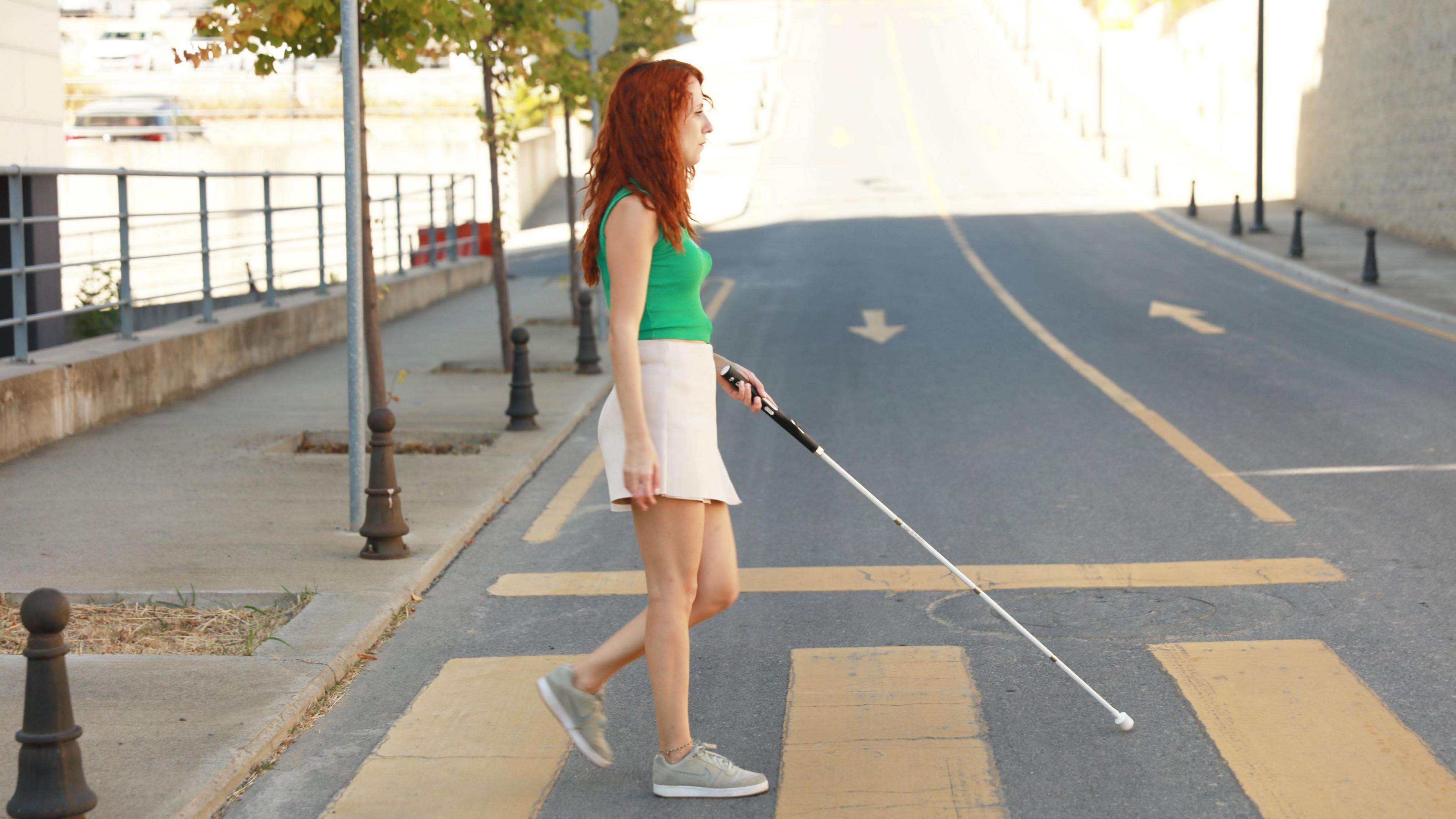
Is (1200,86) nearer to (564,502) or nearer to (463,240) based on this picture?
(463,240)

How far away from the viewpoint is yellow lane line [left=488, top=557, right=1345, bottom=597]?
632cm

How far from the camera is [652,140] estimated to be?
3947mm

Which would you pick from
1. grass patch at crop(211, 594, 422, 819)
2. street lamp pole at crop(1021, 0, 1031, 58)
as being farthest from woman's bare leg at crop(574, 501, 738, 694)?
street lamp pole at crop(1021, 0, 1031, 58)

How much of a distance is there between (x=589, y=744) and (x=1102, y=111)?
4949 cm

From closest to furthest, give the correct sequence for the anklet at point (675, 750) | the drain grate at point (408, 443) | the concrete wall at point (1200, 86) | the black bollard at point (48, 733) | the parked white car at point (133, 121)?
the black bollard at point (48, 733) < the anklet at point (675, 750) < the drain grate at point (408, 443) < the concrete wall at point (1200, 86) < the parked white car at point (133, 121)

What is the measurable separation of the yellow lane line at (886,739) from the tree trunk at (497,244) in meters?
8.64

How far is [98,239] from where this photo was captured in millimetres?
36219

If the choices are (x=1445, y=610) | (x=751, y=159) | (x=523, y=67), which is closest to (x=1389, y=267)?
(x=523, y=67)

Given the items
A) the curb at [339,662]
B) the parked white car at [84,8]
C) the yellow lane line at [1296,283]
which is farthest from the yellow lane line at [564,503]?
the parked white car at [84,8]

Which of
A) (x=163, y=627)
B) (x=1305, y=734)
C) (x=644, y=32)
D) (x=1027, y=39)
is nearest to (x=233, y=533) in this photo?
(x=163, y=627)

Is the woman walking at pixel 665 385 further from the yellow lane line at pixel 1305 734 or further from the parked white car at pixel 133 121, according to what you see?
the parked white car at pixel 133 121

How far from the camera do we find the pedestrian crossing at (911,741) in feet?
13.4

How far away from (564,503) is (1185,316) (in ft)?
34.8

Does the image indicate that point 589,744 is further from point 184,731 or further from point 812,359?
point 812,359
